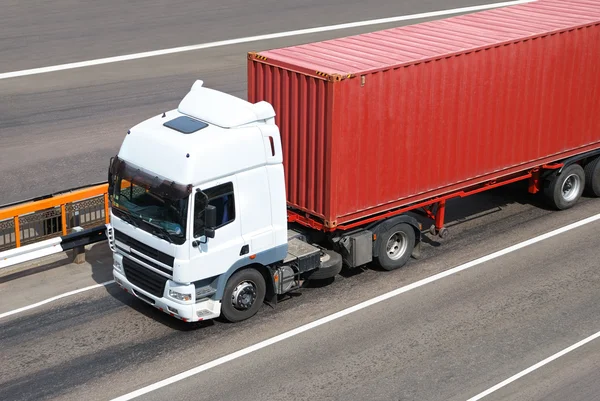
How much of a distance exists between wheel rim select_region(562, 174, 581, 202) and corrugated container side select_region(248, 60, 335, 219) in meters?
6.44

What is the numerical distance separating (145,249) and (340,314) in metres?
3.32

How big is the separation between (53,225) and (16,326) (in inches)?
105

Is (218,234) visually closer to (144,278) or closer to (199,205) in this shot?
(199,205)

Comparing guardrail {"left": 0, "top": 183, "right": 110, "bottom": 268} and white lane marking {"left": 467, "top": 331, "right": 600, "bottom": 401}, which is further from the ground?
guardrail {"left": 0, "top": 183, "right": 110, "bottom": 268}

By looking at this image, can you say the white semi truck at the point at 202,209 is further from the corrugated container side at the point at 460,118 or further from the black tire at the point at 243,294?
the corrugated container side at the point at 460,118

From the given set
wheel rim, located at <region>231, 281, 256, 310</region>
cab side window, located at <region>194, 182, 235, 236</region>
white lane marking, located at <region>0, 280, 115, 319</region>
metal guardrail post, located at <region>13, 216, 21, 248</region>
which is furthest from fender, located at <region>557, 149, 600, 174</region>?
metal guardrail post, located at <region>13, 216, 21, 248</region>

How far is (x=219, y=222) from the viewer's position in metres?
14.0

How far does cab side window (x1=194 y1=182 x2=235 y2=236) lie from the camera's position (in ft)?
44.6

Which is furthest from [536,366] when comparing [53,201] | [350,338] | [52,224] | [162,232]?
[52,224]

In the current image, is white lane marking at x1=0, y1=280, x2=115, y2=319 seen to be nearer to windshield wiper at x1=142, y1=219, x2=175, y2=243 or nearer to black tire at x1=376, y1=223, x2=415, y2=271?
windshield wiper at x1=142, y1=219, x2=175, y2=243

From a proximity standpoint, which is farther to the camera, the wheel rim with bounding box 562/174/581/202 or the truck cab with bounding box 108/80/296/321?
the wheel rim with bounding box 562/174/581/202

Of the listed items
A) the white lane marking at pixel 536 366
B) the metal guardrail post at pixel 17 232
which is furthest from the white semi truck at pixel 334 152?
the white lane marking at pixel 536 366

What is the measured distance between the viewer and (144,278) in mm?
14492

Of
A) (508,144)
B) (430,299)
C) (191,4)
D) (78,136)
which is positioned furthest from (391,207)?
(191,4)
